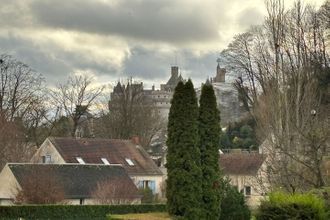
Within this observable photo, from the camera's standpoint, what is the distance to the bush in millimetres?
20492

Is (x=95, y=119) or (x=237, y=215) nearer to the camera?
(x=237, y=215)

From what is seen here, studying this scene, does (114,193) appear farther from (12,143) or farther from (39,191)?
(12,143)

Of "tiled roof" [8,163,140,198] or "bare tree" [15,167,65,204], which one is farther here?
"tiled roof" [8,163,140,198]

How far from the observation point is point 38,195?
43.5 metres

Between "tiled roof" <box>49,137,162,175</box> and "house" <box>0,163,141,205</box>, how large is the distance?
5.60 metres

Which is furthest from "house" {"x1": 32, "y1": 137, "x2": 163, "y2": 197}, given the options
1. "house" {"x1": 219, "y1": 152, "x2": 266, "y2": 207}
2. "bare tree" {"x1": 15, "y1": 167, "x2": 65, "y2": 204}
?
"bare tree" {"x1": 15, "y1": 167, "x2": 65, "y2": 204}

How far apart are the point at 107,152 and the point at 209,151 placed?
30600 mm

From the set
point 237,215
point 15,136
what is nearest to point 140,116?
point 15,136

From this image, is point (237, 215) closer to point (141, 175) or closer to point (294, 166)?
point (294, 166)

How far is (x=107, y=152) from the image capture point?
199 feet

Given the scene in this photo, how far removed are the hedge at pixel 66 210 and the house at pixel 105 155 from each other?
15063mm

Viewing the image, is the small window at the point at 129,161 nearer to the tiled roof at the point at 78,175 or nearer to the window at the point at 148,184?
the window at the point at 148,184

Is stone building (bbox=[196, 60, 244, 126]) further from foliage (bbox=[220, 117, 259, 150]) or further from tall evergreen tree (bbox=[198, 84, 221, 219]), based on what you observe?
tall evergreen tree (bbox=[198, 84, 221, 219])

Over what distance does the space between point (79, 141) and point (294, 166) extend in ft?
102
